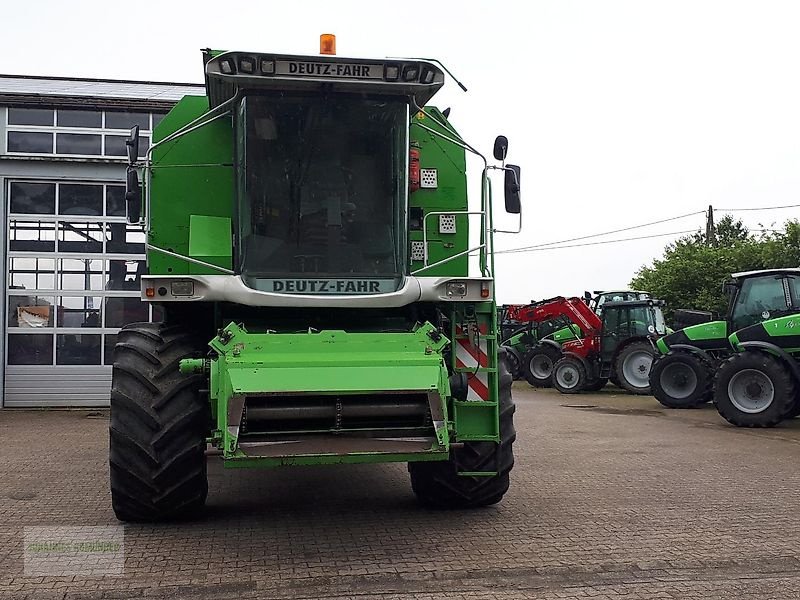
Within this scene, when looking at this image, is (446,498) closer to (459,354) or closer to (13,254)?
(459,354)

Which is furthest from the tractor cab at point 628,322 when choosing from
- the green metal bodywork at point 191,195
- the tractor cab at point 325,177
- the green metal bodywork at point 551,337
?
the green metal bodywork at point 191,195

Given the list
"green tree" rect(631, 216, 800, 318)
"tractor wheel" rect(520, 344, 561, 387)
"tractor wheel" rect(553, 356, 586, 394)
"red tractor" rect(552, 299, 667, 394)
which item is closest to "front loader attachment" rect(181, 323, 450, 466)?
"red tractor" rect(552, 299, 667, 394)

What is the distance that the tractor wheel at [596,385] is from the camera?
71.9ft

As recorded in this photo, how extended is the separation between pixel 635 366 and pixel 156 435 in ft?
55.2

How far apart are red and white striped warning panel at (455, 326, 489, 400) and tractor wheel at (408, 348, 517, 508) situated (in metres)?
0.17

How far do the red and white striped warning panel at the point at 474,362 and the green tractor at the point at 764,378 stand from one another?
7977 millimetres

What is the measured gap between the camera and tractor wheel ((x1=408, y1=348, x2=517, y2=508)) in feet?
21.0

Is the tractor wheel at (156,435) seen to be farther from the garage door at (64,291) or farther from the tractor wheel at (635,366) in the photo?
the tractor wheel at (635,366)

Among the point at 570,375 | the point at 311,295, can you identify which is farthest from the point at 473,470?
the point at 570,375

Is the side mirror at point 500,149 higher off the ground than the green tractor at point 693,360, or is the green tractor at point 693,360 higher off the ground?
the side mirror at point 500,149

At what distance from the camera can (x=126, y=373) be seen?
593 centimetres

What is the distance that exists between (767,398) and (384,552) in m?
9.29

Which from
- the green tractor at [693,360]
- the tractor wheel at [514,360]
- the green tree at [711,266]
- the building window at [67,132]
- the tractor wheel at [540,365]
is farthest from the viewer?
the green tree at [711,266]

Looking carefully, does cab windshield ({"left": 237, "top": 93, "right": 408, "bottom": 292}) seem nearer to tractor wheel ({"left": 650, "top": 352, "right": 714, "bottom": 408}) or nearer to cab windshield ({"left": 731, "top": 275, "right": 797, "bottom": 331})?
cab windshield ({"left": 731, "top": 275, "right": 797, "bottom": 331})
